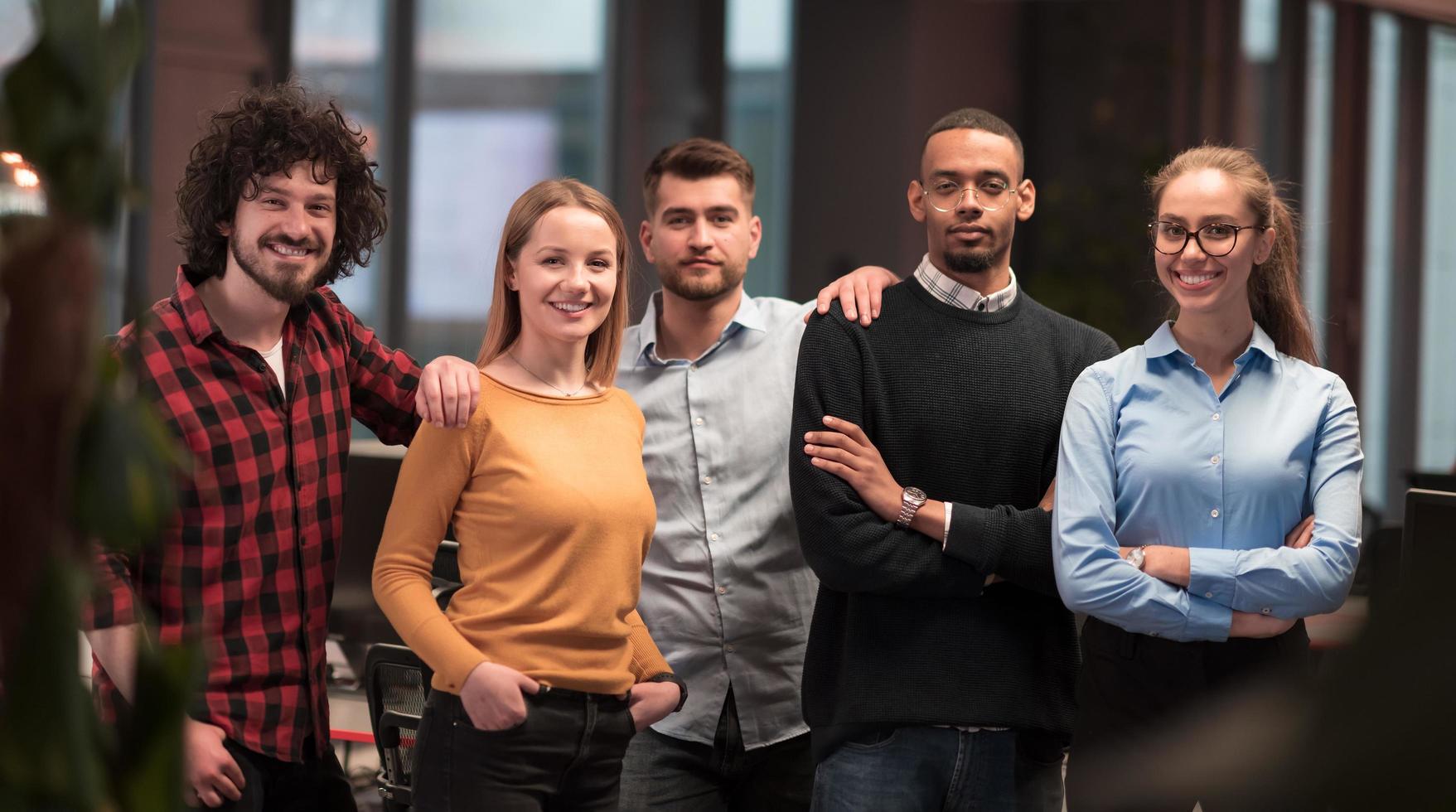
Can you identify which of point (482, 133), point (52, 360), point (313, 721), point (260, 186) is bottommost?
point (313, 721)

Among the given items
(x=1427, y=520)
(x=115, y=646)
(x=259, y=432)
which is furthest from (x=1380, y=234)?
(x=115, y=646)

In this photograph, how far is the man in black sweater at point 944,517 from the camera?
200cm

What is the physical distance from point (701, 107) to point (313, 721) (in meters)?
5.32

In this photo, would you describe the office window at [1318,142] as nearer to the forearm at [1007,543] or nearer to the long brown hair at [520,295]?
the forearm at [1007,543]

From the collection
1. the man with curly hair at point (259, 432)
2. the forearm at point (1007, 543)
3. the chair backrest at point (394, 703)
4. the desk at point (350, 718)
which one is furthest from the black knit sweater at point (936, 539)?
the desk at point (350, 718)

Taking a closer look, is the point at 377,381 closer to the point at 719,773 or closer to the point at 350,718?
the point at 719,773

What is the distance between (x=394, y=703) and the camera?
2.62 m

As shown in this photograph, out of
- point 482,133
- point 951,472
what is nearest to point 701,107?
point 482,133

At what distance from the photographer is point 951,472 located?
208 cm

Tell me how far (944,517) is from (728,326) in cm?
65

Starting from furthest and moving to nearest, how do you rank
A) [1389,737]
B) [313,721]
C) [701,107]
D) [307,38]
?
1. [701,107]
2. [307,38]
3. [313,721]
4. [1389,737]

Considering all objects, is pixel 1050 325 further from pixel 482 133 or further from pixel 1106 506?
pixel 482 133

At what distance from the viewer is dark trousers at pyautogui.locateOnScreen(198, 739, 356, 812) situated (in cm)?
176

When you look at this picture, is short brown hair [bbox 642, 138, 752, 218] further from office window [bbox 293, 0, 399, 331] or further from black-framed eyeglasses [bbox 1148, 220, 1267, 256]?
office window [bbox 293, 0, 399, 331]
